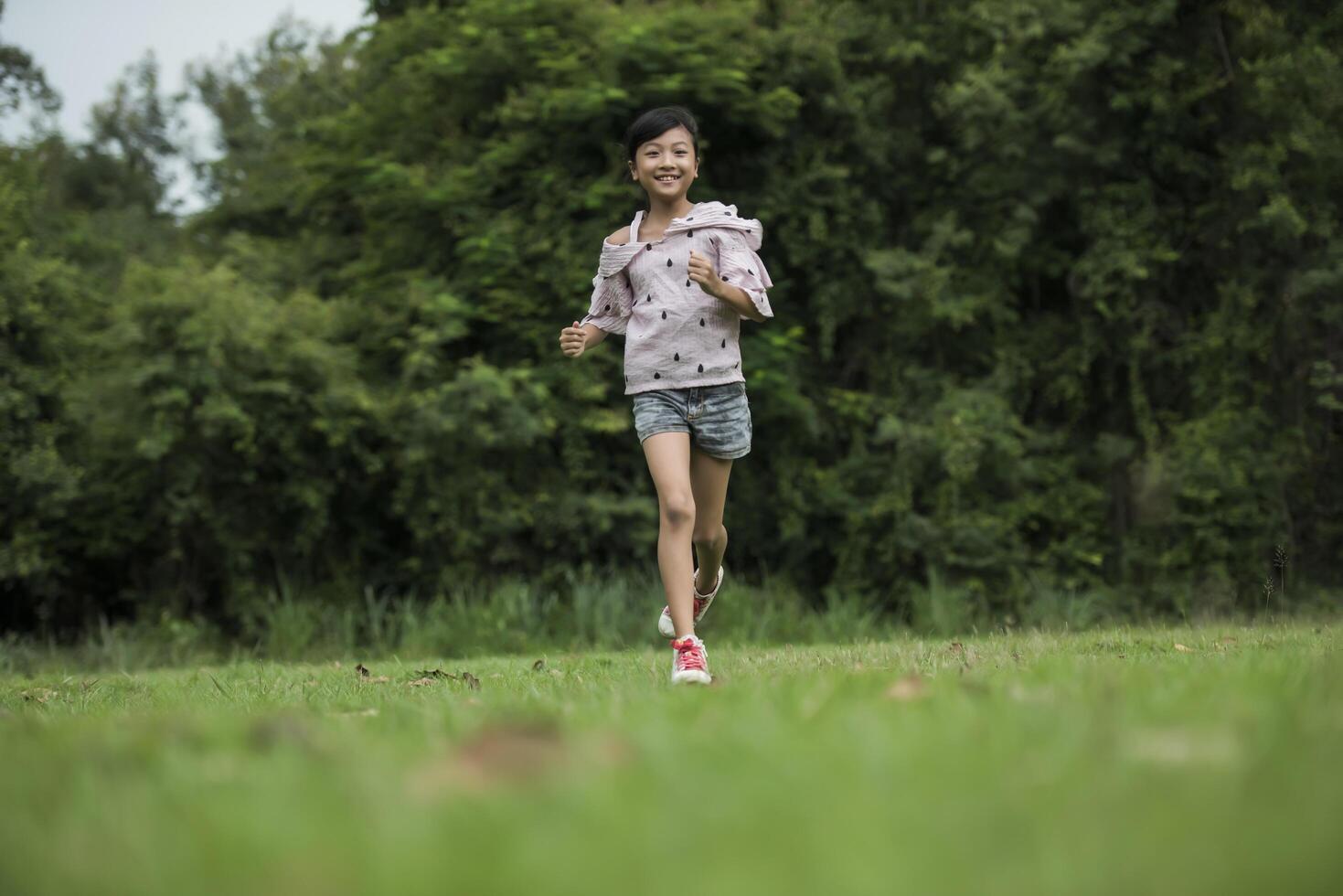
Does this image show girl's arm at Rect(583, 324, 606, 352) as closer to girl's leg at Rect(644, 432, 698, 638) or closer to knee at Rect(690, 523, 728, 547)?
girl's leg at Rect(644, 432, 698, 638)

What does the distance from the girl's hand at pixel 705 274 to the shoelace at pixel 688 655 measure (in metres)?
1.30

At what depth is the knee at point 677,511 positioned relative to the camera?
4.76 m

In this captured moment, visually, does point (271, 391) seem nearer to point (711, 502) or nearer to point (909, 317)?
point (909, 317)

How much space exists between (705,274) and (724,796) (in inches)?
124

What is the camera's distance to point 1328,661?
11.9ft

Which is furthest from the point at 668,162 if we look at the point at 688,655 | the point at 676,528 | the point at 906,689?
the point at 906,689

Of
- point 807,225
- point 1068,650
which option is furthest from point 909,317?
point 1068,650

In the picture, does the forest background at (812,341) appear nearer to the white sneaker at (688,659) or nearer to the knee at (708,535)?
the knee at (708,535)

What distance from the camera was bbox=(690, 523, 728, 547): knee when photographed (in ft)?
17.9

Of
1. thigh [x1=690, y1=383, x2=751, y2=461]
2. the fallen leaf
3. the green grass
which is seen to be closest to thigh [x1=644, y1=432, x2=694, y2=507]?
thigh [x1=690, y1=383, x2=751, y2=461]

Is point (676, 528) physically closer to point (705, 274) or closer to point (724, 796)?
point (705, 274)

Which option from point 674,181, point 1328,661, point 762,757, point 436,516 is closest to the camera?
point 762,757

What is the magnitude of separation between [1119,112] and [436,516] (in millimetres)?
7722

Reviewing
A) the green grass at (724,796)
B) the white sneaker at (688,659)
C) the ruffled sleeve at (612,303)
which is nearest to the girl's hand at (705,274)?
the ruffled sleeve at (612,303)
